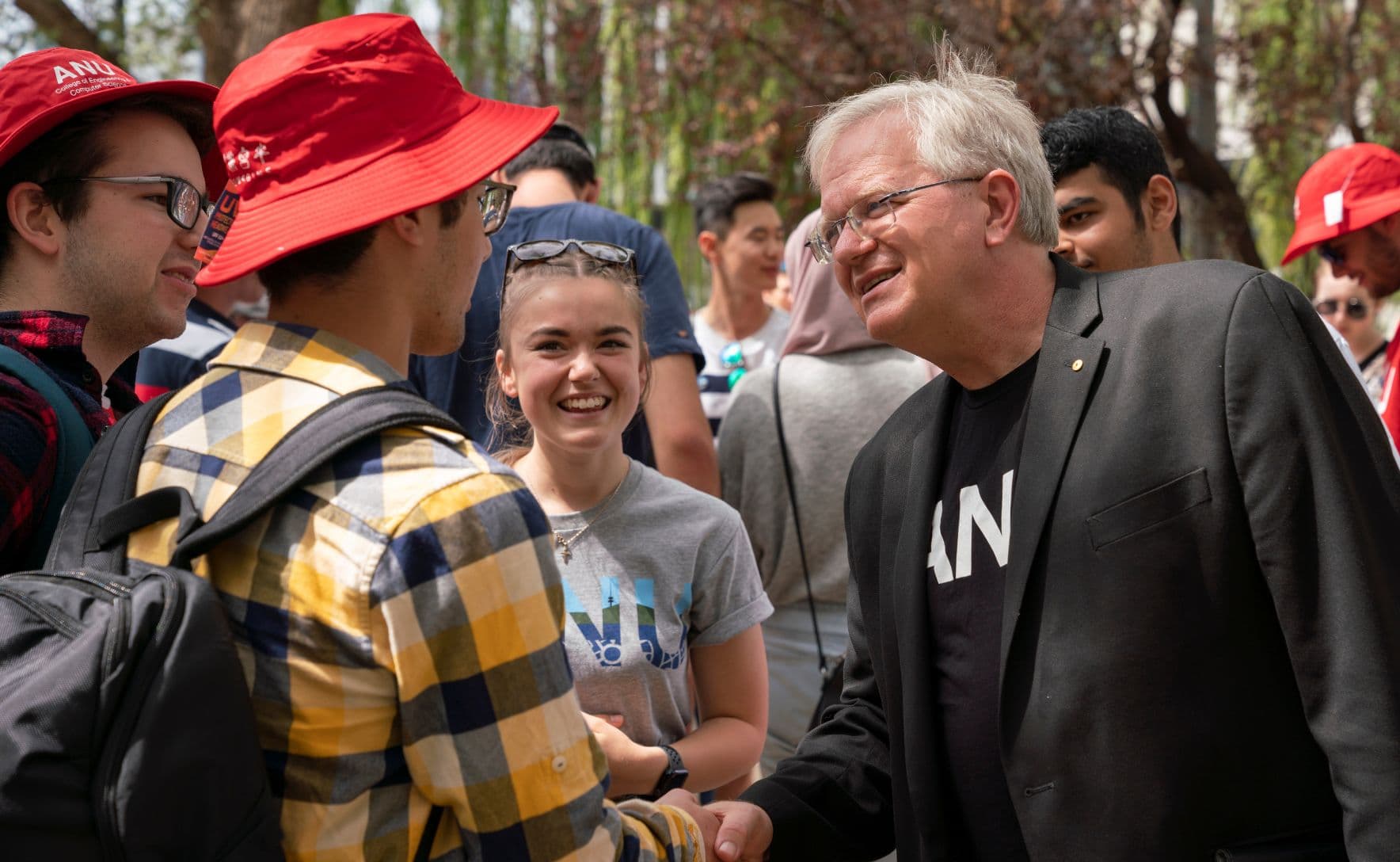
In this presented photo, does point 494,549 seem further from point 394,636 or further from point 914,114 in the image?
point 914,114

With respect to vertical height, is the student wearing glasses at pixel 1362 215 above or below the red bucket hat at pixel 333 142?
below

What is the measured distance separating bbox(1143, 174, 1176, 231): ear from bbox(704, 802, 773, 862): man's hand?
218 cm

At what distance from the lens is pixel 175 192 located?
8.21 feet

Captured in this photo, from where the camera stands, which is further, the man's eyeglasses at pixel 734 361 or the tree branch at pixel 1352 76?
the tree branch at pixel 1352 76

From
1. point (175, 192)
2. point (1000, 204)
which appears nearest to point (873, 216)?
point (1000, 204)

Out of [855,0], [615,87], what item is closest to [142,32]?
[615,87]

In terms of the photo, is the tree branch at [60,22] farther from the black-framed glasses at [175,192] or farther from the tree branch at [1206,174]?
the black-framed glasses at [175,192]

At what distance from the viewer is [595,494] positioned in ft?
10.3

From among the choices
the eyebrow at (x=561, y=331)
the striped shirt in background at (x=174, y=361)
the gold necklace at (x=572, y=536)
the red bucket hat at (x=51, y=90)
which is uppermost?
the red bucket hat at (x=51, y=90)

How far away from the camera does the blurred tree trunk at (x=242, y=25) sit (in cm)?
859

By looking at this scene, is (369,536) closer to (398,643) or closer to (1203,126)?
(398,643)

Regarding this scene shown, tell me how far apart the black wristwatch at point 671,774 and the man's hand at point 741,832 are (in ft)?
0.49

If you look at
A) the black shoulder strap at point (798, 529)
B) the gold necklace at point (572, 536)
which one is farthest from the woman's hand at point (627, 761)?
the black shoulder strap at point (798, 529)

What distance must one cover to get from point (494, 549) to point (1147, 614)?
1.11m
